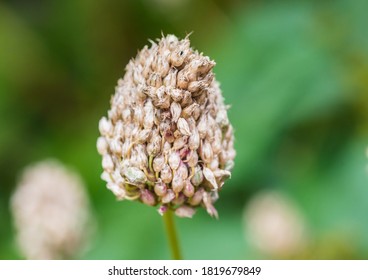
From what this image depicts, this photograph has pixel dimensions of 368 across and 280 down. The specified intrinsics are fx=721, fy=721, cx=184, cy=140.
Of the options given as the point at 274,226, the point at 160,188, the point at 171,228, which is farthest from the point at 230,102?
the point at 160,188

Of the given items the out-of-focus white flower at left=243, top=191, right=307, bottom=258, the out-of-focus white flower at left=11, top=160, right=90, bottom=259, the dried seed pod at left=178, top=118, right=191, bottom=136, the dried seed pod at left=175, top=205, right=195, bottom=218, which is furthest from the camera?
the out-of-focus white flower at left=243, top=191, right=307, bottom=258

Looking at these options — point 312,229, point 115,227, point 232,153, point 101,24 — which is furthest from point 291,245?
point 101,24

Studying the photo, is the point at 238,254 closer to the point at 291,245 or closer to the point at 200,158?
the point at 291,245

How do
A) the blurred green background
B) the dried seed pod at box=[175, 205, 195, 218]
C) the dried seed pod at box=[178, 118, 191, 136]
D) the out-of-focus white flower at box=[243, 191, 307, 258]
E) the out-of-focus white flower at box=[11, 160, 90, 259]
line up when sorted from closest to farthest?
the dried seed pod at box=[178, 118, 191, 136]
the dried seed pod at box=[175, 205, 195, 218]
the out-of-focus white flower at box=[11, 160, 90, 259]
the out-of-focus white flower at box=[243, 191, 307, 258]
the blurred green background

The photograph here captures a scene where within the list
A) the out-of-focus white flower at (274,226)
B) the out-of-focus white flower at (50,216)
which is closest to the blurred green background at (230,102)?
the out-of-focus white flower at (274,226)

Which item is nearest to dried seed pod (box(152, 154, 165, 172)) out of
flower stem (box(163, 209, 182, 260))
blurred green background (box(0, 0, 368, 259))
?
flower stem (box(163, 209, 182, 260))

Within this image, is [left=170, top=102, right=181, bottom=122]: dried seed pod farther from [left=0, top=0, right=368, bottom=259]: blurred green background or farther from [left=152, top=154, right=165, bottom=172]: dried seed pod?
[left=0, top=0, right=368, bottom=259]: blurred green background
